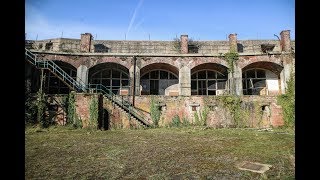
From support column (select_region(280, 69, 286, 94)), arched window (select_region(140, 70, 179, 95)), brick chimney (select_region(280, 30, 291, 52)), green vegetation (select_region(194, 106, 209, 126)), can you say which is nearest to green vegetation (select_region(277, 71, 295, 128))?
support column (select_region(280, 69, 286, 94))

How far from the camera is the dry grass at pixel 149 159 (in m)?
6.71

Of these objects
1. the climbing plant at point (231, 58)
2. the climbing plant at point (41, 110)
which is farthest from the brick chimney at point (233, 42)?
the climbing plant at point (41, 110)

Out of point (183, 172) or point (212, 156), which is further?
point (212, 156)

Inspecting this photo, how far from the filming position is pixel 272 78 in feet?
81.2

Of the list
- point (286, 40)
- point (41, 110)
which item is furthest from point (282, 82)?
point (41, 110)

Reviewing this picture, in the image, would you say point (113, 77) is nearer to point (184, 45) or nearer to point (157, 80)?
point (157, 80)

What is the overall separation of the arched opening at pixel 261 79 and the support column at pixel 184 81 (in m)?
5.92

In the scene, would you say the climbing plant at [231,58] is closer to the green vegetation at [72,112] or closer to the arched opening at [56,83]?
the green vegetation at [72,112]

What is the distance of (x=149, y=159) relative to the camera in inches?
337

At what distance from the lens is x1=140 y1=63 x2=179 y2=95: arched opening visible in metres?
25.3

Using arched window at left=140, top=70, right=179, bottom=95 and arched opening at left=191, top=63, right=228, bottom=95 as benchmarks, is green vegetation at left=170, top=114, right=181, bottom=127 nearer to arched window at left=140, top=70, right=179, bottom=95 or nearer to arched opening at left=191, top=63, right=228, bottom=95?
arched window at left=140, top=70, right=179, bottom=95
